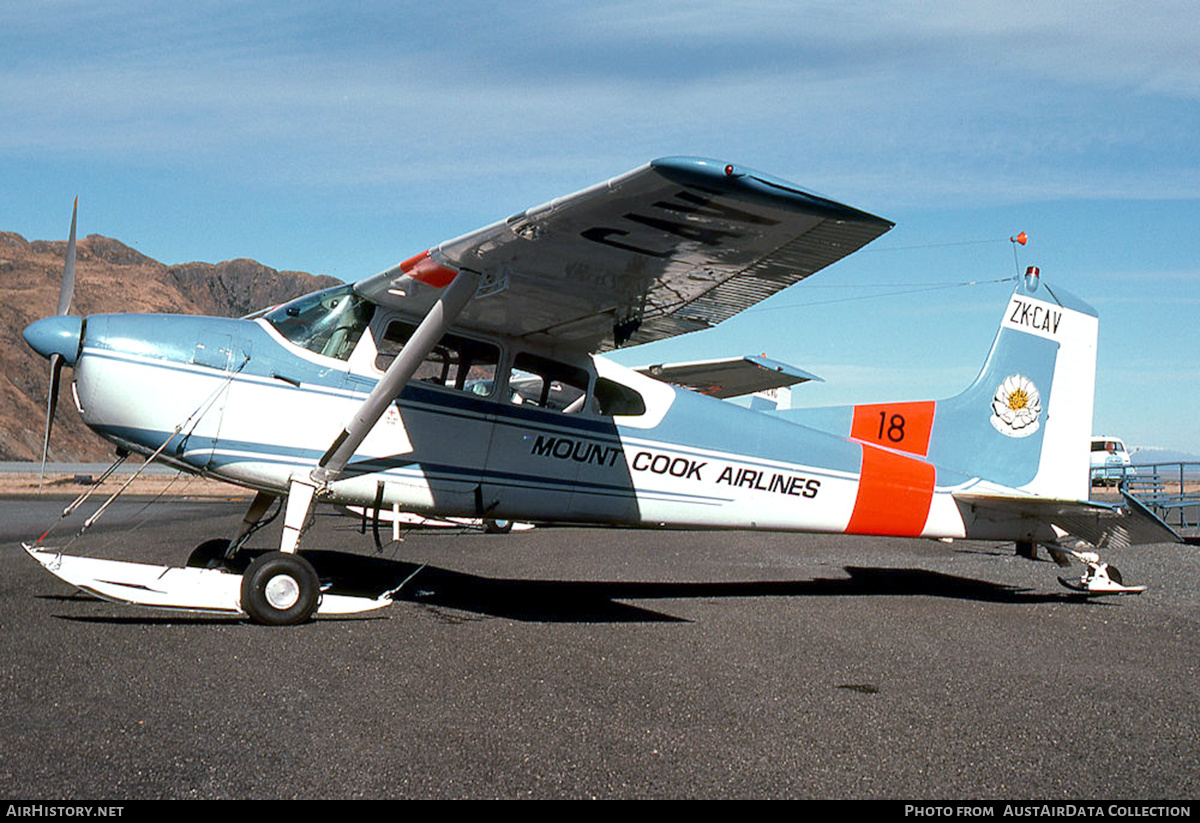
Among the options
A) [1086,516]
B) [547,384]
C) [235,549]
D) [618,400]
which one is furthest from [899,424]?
[235,549]

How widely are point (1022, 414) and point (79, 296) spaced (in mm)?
78225

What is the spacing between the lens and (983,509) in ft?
30.3

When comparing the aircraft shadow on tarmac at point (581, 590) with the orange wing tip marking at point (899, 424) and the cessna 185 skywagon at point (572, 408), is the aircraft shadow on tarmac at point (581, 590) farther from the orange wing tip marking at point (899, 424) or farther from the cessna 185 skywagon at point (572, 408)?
the orange wing tip marking at point (899, 424)

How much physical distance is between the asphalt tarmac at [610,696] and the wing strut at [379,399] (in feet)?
2.71

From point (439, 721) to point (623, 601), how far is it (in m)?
→ 4.00

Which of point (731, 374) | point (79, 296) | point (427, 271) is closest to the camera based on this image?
point (427, 271)

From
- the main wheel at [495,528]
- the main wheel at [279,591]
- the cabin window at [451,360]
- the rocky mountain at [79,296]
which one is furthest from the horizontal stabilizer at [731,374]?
the main wheel at [279,591]

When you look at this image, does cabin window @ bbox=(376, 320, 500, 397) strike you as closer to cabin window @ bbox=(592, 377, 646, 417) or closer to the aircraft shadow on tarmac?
cabin window @ bbox=(592, 377, 646, 417)

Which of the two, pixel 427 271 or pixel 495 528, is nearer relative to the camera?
pixel 427 271

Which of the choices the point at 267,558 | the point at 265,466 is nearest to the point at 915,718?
the point at 267,558

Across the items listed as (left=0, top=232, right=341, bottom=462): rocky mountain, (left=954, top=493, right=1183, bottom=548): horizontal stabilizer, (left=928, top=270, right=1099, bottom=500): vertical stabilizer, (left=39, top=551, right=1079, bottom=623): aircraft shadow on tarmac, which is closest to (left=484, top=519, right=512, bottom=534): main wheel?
(left=39, top=551, right=1079, bottom=623): aircraft shadow on tarmac

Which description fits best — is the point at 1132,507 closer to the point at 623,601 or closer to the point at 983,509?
the point at 983,509

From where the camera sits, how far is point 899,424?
936cm

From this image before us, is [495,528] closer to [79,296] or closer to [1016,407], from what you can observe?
[1016,407]
